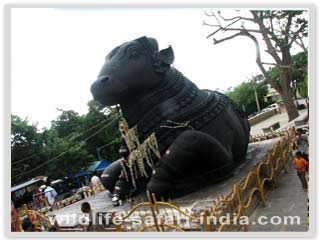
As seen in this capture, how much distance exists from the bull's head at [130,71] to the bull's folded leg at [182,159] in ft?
4.49

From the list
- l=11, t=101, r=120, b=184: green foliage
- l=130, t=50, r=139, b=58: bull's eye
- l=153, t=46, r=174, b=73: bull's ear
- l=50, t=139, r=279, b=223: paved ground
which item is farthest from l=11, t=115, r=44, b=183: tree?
l=153, t=46, r=174, b=73: bull's ear

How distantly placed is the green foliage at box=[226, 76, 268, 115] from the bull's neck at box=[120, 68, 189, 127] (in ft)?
29.2

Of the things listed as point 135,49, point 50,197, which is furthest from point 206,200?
point 50,197

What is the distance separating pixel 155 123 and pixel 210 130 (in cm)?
106

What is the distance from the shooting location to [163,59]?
8.50 metres

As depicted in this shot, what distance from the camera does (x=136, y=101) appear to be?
834 centimetres

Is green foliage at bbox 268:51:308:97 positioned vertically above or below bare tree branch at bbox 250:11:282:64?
below

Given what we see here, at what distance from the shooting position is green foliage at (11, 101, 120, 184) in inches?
457

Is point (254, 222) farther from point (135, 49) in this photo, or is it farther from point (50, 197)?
point (50, 197)

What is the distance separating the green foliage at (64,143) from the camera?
11.6 metres

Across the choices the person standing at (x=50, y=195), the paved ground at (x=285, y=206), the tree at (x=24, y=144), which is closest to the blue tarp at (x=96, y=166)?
the tree at (x=24, y=144)

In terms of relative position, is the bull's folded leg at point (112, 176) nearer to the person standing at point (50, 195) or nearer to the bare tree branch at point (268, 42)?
the person standing at point (50, 195)

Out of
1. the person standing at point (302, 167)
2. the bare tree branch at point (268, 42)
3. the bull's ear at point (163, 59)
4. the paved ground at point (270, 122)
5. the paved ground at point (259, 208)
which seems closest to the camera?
the paved ground at point (259, 208)

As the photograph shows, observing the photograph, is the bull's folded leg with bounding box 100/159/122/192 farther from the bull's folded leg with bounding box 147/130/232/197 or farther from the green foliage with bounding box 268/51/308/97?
the green foliage with bounding box 268/51/308/97
